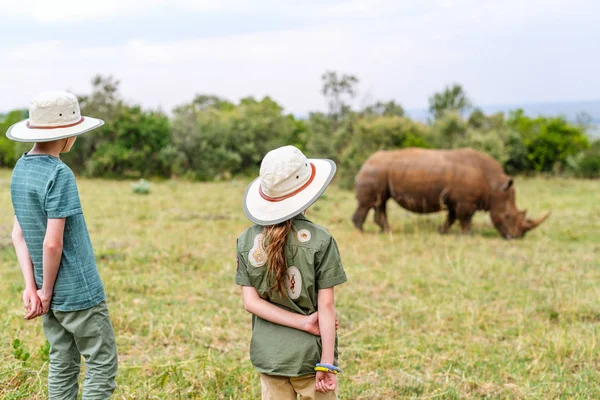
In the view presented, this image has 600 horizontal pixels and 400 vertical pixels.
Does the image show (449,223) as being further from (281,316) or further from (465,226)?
(281,316)

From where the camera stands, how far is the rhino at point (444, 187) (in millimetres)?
10727

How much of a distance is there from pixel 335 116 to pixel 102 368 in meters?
20.8

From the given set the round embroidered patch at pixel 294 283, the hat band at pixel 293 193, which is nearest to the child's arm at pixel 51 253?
the hat band at pixel 293 193

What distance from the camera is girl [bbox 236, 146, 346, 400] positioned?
249 cm

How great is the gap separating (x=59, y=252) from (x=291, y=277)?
42.6 inches

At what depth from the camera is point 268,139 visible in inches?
1004

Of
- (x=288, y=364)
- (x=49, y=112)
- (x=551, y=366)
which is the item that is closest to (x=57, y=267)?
(x=49, y=112)

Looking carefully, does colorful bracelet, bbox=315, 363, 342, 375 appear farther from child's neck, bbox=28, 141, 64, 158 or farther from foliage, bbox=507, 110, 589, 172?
foliage, bbox=507, 110, 589, 172

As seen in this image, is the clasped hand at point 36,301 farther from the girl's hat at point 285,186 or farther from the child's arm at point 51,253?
the girl's hat at point 285,186

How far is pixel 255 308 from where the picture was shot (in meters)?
2.59

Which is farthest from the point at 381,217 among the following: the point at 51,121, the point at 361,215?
the point at 51,121

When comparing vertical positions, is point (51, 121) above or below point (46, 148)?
above

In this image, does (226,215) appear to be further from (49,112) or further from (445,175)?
(49,112)

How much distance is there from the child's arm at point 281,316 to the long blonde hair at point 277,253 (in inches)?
3.9
